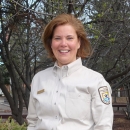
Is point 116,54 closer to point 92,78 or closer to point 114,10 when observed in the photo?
point 114,10

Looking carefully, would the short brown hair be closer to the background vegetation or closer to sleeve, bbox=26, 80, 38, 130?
sleeve, bbox=26, 80, 38, 130

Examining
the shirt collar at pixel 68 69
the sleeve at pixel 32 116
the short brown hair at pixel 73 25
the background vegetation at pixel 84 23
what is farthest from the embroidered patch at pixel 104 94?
the background vegetation at pixel 84 23

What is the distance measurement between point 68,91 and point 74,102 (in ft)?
0.28

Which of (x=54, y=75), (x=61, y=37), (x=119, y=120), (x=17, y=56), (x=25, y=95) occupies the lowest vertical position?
(x=119, y=120)

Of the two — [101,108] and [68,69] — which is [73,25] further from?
[101,108]

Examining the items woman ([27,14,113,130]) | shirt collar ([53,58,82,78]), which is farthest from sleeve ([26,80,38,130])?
shirt collar ([53,58,82,78])

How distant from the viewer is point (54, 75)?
6.57 feet

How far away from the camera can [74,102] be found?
181 centimetres

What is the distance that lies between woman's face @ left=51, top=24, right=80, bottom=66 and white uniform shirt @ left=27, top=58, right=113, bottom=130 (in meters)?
0.06

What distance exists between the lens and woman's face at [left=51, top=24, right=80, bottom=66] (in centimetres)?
192

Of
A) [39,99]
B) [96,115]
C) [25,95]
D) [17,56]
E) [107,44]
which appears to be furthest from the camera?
[17,56]

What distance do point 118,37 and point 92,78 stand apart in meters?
3.99

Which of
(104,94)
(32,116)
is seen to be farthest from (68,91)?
(32,116)

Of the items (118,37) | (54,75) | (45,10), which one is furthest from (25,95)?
(54,75)
